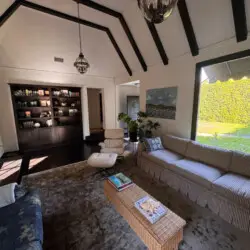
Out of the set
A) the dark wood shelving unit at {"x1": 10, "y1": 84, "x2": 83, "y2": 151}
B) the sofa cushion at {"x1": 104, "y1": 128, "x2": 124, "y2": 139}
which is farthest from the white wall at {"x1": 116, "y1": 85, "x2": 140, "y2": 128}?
the sofa cushion at {"x1": 104, "y1": 128, "x2": 124, "y2": 139}

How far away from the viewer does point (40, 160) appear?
12.2 feet

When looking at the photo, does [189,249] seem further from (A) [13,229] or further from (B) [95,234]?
(A) [13,229]

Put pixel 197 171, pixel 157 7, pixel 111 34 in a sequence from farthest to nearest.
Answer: pixel 111 34 < pixel 197 171 < pixel 157 7

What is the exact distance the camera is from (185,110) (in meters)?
3.53

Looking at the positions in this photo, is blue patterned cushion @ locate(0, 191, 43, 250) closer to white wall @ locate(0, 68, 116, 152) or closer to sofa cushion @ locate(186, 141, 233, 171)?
sofa cushion @ locate(186, 141, 233, 171)

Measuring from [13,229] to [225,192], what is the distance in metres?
2.36

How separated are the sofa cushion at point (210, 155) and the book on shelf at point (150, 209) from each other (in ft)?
4.86

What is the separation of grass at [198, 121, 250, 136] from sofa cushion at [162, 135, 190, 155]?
0.68 metres

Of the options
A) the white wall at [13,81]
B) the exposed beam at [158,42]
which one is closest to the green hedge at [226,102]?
the exposed beam at [158,42]

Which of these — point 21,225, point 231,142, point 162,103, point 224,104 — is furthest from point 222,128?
point 21,225

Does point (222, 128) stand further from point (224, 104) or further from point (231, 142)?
point (224, 104)

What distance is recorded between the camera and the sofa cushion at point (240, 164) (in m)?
2.06

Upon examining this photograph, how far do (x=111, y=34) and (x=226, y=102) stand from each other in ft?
12.6

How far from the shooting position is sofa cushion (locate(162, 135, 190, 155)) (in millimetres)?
2941
